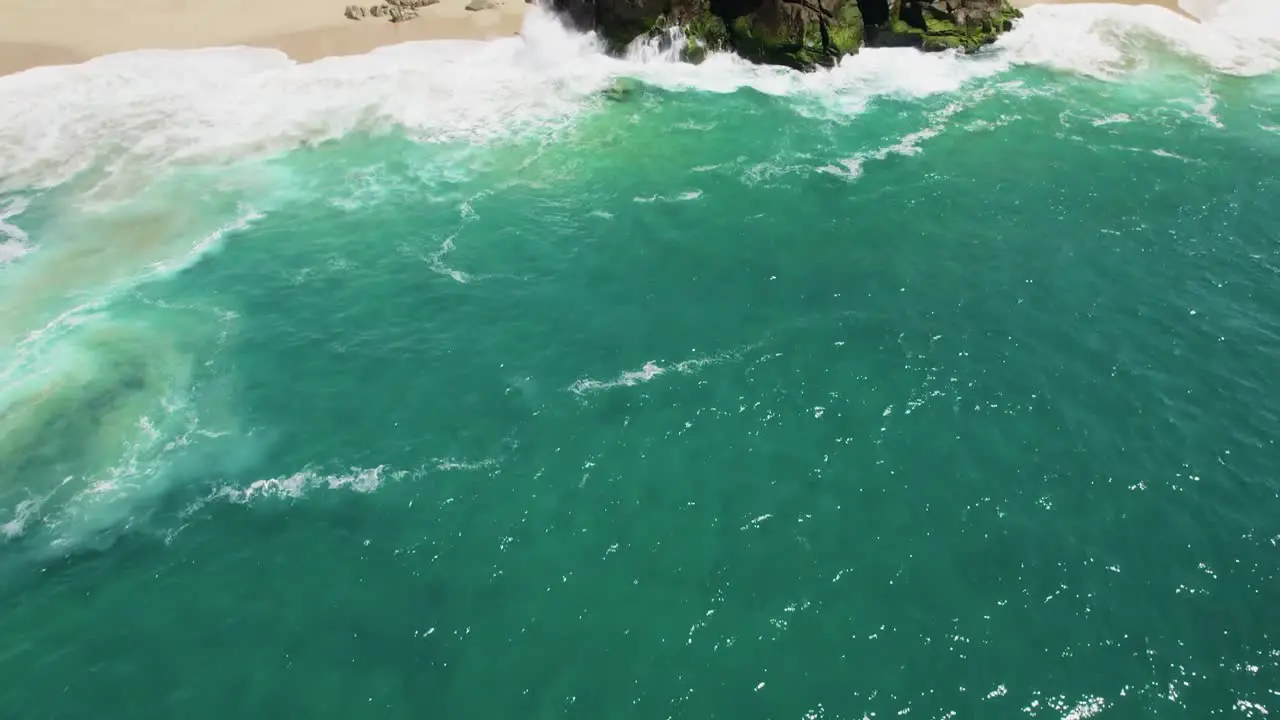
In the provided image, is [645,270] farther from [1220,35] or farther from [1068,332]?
[1220,35]

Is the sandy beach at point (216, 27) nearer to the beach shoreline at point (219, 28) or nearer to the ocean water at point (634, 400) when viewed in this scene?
the beach shoreline at point (219, 28)

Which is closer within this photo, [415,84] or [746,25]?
[415,84]

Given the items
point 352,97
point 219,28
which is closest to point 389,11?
point 219,28

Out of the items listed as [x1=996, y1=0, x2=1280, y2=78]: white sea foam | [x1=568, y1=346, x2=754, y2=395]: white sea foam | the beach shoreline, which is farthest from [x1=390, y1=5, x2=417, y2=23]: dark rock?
[x1=996, y1=0, x2=1280, y2=78]: white sea foam

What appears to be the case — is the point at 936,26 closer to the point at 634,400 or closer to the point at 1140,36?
the point at 1140,36

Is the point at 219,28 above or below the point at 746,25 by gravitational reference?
above

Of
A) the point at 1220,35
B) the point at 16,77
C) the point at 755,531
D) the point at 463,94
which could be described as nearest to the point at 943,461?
the point at 755,531

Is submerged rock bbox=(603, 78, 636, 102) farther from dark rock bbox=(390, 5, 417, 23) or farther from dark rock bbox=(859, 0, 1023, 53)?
dark rock bbox=(390, 5, 417, 23)
